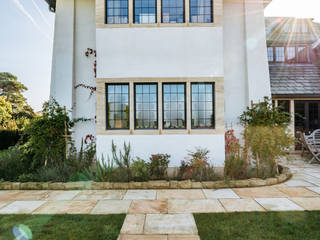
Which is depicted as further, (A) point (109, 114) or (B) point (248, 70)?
(B) point (248, 70)

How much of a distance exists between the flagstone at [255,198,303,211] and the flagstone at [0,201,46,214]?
14.9 feet

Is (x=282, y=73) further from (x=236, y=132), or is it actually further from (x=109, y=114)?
(x=109, y=114)

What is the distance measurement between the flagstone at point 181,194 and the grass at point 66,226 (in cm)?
127

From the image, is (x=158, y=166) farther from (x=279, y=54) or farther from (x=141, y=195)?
(x=279, y=54)

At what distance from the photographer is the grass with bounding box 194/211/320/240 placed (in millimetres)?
2984

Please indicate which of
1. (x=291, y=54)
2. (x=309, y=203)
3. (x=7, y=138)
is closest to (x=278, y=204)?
(x=309, y=203)

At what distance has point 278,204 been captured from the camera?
13.5ft

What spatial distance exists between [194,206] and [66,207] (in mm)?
2530

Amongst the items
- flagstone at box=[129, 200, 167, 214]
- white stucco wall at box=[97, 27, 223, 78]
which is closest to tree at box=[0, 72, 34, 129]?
white stucco wall at box=[97, 27, 223, 78]

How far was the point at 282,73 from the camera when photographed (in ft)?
33.6

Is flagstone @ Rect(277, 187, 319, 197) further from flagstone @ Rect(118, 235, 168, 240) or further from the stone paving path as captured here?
flagstone @ Rect(118, 235, 168, 240)

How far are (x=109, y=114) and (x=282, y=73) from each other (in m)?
8.78

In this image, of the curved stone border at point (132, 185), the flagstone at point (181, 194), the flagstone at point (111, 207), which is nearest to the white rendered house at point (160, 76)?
the curved stone border at point (132, 185)

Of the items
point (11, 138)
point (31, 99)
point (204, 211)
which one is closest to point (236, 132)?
point (204, 211)
